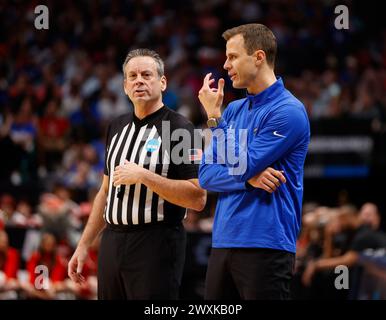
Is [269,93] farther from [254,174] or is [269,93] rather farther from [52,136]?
[52,136]

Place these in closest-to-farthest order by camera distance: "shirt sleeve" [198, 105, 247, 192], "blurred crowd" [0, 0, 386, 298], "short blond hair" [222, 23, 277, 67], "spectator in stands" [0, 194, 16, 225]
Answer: "shirt sleeve" [198, 105, 247, 192], "short blond hair" [222, 23, 277, 67], "spectator in stands" [0, 194, 16, 225], "blurred crowd" [0, 0, 386, 298]

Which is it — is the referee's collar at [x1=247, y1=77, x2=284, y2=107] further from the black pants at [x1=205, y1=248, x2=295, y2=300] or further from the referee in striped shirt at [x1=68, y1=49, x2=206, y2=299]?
the black pants at [x1=205, y1=248, x2=295, y2=300]

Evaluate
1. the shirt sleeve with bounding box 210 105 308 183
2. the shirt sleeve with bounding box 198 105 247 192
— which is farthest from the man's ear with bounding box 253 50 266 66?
the shirt sleeve with bounding box 198 105 247 192

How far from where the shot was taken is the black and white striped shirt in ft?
15.7

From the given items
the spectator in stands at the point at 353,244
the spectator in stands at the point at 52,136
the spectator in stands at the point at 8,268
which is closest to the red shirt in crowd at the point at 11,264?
the spectator in stands at the point at 8,268

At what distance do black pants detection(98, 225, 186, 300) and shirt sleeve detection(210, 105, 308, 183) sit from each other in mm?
711

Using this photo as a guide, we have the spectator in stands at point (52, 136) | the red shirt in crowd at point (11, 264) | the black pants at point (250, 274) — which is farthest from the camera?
the spectator in stands at point (52, 136)

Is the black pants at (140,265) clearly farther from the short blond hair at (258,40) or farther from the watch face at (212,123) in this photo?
the short blond hair at (258,40)

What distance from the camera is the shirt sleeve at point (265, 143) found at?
14.0 ft

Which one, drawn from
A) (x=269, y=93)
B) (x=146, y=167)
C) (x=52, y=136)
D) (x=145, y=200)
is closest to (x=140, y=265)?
(x=145, y=200)

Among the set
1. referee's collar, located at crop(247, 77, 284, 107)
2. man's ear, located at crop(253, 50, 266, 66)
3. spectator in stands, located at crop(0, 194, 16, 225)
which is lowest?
spectator in stands, located at crop(0, 194, 16, 225)

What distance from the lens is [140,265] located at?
15.5ft

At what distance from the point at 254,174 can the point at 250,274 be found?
53cm
